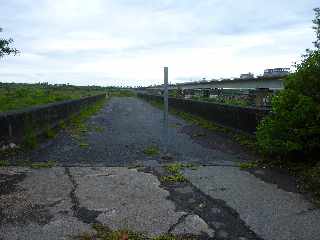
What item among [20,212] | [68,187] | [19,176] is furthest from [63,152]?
[20,212]

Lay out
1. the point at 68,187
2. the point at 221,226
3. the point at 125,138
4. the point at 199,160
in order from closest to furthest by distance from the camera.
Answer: the point at 221,226 < the point at 68,187 < the point at 199,160 < the point at 125,138

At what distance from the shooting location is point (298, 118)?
900 centimetres

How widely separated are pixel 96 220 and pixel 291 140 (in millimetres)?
4852

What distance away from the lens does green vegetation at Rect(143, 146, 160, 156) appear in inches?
442

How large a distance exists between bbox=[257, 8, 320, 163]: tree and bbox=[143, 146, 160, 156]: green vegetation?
8.85 ft

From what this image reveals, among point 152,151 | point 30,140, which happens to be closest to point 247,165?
point 152,151

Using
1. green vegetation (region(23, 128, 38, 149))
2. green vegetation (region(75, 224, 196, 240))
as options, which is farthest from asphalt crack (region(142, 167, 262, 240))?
green vegetation (region(23, 128, 38, 149))

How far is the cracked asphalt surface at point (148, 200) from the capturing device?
18.1ft

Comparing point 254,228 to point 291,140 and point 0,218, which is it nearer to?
point 0,218

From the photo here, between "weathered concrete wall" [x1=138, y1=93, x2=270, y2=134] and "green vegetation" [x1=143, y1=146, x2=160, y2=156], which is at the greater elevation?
"weathered concrete wall" [x1=138, y1=93, x2=270, y2=134]

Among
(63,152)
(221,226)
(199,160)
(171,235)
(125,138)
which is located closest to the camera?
(171,235)

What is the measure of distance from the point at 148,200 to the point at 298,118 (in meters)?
3.84

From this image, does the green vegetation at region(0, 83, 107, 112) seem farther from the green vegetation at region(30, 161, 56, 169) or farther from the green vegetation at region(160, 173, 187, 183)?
the green vegetation at region(160, 173, 187, 183)

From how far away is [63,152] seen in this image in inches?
442
